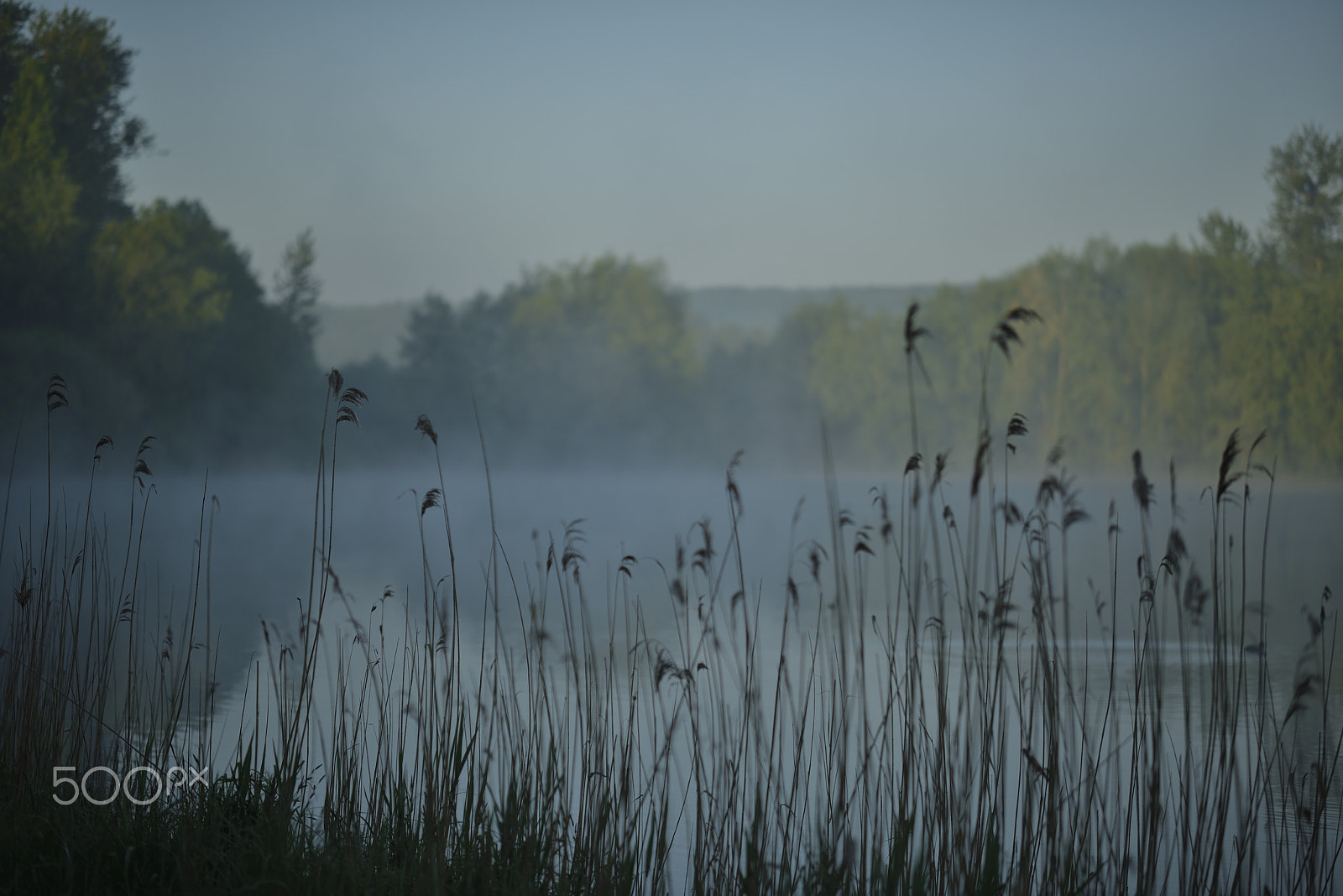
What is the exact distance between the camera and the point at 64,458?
59.2 feet

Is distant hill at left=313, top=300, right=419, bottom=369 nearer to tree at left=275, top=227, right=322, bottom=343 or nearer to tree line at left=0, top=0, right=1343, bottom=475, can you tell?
tree line at left=0, top=0, right=1343, bottom=475

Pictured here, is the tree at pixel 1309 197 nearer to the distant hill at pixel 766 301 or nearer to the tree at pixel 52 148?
the distant hill at pixel 766 301

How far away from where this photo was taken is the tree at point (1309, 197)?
26203mm

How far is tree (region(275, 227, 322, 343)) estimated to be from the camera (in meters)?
27.3

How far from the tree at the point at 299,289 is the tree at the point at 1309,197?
88.5ft

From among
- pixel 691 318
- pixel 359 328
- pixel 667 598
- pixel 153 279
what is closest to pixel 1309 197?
pixel 691 318

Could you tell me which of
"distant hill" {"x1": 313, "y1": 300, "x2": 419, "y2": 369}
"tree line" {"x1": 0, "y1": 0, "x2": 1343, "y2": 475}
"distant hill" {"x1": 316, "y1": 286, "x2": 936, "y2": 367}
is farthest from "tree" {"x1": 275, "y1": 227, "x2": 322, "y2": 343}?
"distant hill" {"x1": 313, "y1": 300, "x2": 419, "y2": 369}

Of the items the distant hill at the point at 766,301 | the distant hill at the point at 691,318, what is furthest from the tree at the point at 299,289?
the distant hill at the point at 766,301

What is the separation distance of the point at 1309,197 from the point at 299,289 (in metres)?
28.1

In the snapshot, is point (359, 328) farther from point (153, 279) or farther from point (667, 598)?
point (667, 598)

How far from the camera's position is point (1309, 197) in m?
26.7

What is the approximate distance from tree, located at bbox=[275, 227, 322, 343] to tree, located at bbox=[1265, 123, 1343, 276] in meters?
27.0

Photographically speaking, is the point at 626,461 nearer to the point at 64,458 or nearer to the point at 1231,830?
the point at 64,458

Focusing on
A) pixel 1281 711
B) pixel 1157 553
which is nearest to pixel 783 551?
pixel 1157 553
